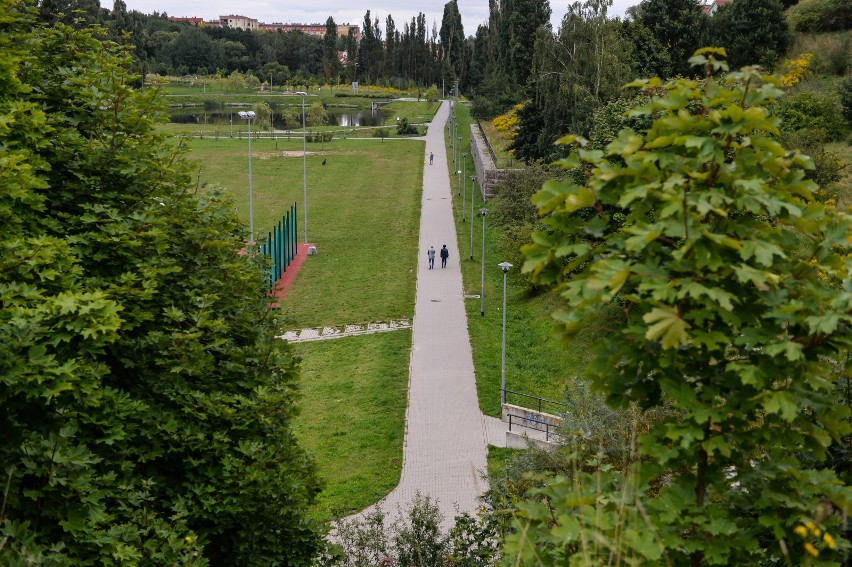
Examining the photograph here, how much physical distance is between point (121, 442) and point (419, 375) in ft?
46.6

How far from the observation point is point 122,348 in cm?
896

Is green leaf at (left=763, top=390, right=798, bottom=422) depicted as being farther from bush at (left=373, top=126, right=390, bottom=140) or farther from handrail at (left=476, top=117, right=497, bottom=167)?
bush at (left=373, top=126, right=390, bottom=140)

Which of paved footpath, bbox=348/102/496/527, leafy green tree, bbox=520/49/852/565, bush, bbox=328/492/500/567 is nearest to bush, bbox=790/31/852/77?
paved footpath, bbox=348/102/496/527

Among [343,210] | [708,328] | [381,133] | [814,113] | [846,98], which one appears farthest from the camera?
[381,133]

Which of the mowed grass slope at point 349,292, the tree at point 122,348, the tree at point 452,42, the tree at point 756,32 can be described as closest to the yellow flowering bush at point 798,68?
the tree at point 756,32

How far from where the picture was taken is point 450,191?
169ft

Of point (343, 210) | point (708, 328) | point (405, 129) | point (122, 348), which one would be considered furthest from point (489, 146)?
point (708, 328)

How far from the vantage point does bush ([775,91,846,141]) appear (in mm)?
31516

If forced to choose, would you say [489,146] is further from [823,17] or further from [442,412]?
A: [442,412]

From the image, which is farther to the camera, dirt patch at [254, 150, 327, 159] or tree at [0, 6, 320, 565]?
dirt patch at [254, 150, 327, 159]

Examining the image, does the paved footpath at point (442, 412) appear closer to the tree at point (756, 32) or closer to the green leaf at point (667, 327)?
the green leaf at point (667, 327)

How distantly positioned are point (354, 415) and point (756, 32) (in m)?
34.4

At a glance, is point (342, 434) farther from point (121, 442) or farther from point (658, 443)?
point (658, 443)

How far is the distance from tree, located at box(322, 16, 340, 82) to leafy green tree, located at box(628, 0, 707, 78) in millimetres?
93398
